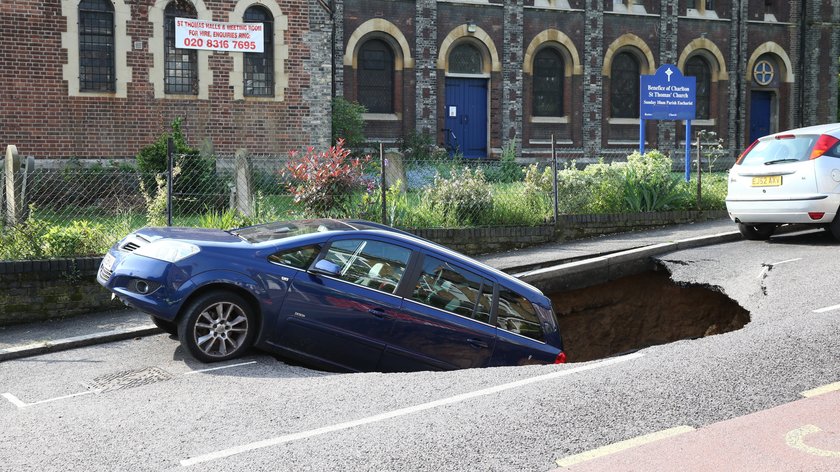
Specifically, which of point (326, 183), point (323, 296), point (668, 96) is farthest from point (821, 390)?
point (668, 96)

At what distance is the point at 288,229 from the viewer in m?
8.35

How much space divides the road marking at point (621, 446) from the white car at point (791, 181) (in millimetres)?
7953

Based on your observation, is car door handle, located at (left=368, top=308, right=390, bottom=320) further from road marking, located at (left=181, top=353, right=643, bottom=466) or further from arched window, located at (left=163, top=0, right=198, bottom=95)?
arched window, located at (left=163, top=0, right=198, bottom=95)

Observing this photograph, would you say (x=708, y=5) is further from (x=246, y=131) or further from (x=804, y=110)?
(x=246, y=131)

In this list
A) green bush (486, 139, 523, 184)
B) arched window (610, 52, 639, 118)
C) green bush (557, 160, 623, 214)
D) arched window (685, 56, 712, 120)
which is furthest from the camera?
arched window (685, 56, 712, 120)

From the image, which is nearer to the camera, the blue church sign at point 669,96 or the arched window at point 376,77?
the blue church sign at point 669,96

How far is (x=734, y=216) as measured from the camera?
13.2 metres

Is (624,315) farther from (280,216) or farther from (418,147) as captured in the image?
(418,147)

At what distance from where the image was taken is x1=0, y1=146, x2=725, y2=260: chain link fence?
10.5 meters

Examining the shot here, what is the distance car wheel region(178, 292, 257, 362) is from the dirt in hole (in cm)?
551

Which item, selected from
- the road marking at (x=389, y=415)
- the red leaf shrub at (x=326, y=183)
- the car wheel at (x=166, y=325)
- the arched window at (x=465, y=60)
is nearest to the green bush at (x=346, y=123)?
the arched window at (x=465, y=60)

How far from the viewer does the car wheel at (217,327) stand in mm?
7434

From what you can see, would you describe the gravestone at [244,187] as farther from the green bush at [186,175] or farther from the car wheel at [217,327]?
the car wheel at [217,327]

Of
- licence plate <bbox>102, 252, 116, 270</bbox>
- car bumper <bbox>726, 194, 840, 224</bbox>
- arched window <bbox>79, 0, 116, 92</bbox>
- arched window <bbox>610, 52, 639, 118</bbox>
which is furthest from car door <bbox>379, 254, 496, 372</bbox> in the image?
arched window <bbox>610, 52, 639, 118</bbox>
